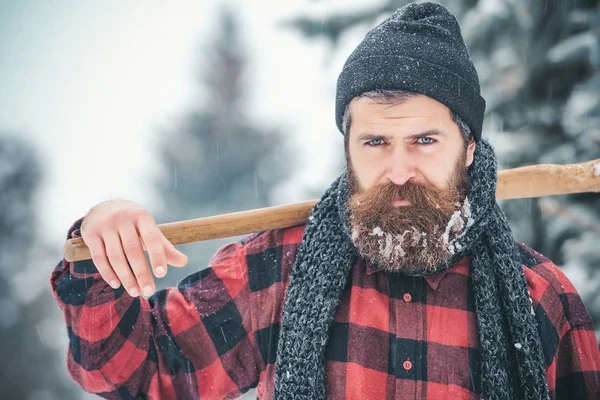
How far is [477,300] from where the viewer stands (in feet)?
5.32

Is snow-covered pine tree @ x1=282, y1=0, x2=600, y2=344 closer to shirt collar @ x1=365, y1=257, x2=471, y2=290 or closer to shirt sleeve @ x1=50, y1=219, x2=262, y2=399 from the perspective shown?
shirt collar @ x1=365, y1=257, x2=471, y2=290

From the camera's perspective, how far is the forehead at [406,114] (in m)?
1.64

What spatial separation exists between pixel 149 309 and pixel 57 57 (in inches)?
658

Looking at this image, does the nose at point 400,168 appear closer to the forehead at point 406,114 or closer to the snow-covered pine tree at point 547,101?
the forehead at point 406,114

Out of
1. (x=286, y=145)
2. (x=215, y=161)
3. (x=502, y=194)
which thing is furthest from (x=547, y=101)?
(x=215, y=161)

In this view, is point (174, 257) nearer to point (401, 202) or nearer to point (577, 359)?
point (401, 202)

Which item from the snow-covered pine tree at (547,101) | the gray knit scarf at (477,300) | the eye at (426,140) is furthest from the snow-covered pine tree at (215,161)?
the eye at (426,140)

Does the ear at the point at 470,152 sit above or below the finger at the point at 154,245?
above

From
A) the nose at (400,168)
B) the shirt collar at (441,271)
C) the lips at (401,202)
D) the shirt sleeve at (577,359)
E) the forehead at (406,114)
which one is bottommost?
the shirt sleeve at (577,359)

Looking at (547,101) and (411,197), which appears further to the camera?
(547,101)

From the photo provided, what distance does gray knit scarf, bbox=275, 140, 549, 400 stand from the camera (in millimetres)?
1552

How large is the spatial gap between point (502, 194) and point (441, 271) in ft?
1.39

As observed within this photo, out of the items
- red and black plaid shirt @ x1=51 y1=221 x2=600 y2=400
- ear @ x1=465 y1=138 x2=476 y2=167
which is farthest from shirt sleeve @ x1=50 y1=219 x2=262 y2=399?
ear @ x1=465 y1=138 x2=476 y2=167

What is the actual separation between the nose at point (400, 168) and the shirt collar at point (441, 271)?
0.30 metres
